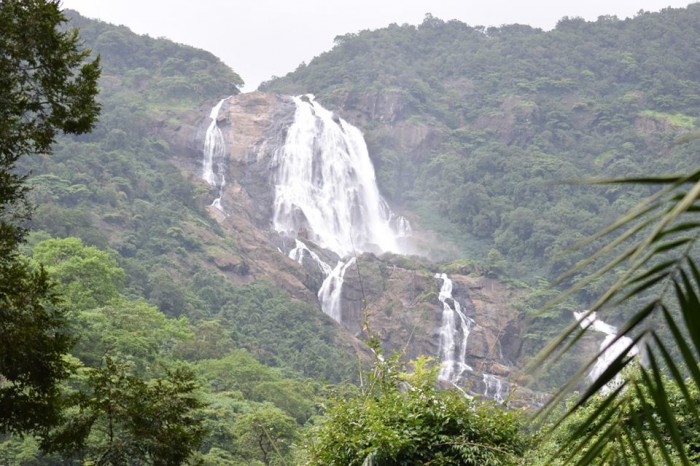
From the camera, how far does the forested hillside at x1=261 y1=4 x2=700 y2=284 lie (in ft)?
176

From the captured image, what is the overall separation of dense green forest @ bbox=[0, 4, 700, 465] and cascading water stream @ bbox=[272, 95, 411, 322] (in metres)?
4.67

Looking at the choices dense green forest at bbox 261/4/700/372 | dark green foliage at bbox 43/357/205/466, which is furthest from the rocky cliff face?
dark green foliage at bbox 43/357/205/466

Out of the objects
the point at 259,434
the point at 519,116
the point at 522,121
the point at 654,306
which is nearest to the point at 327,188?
the point at 522,121

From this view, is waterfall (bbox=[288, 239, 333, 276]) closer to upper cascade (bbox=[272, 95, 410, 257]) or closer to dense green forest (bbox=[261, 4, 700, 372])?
upper cascade (bbox=[272, 95, 410, 257])

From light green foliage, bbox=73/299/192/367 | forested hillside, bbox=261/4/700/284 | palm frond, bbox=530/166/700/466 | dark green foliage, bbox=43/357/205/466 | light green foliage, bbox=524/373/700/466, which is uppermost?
forested hillside, bbox=261/4/700/284

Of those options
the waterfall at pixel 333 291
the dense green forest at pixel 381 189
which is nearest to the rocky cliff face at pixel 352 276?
the waterfall at pixel 333 291

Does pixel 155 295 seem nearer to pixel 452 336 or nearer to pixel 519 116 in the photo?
pixel 452 336

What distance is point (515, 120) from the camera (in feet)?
211

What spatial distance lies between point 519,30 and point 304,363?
58.8 meters

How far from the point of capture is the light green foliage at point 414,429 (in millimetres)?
→ 7074

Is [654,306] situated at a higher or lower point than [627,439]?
higher

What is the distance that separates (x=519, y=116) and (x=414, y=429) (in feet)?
195

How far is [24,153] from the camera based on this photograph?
6.65 m

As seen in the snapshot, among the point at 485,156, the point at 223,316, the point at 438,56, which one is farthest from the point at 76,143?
the point at 438,56
